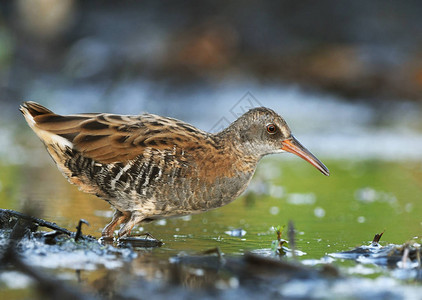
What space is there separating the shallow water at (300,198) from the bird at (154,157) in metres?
0.39

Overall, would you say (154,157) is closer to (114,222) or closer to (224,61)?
(114,222)

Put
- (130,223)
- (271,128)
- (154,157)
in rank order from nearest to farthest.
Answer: (154,157) < (130,223) < (271,128)

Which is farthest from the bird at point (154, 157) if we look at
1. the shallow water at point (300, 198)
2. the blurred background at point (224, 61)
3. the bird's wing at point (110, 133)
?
the blurred background at point (224, 61)

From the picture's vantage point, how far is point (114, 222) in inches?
277

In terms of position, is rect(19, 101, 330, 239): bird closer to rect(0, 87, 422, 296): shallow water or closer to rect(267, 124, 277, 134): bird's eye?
rect(267, 124, 277, 134): bird's eye

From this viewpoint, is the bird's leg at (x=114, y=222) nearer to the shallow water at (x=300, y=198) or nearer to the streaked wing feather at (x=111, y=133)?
the shallow water at (x=300, y=198)

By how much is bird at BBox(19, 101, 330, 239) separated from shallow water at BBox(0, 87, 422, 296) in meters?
0.39

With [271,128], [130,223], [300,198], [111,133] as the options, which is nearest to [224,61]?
[300,198]

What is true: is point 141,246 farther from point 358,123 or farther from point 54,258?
point 358,123

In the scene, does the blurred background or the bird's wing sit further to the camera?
the blurred background

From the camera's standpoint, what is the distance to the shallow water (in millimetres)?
6559

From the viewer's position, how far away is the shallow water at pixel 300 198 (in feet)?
21.5

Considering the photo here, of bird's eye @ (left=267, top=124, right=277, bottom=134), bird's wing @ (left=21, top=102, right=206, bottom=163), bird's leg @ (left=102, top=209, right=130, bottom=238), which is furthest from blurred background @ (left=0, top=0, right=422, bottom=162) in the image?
bird's leg @ (left=102, top=209, right=130, bottom=238)

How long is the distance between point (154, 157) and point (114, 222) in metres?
0.80
